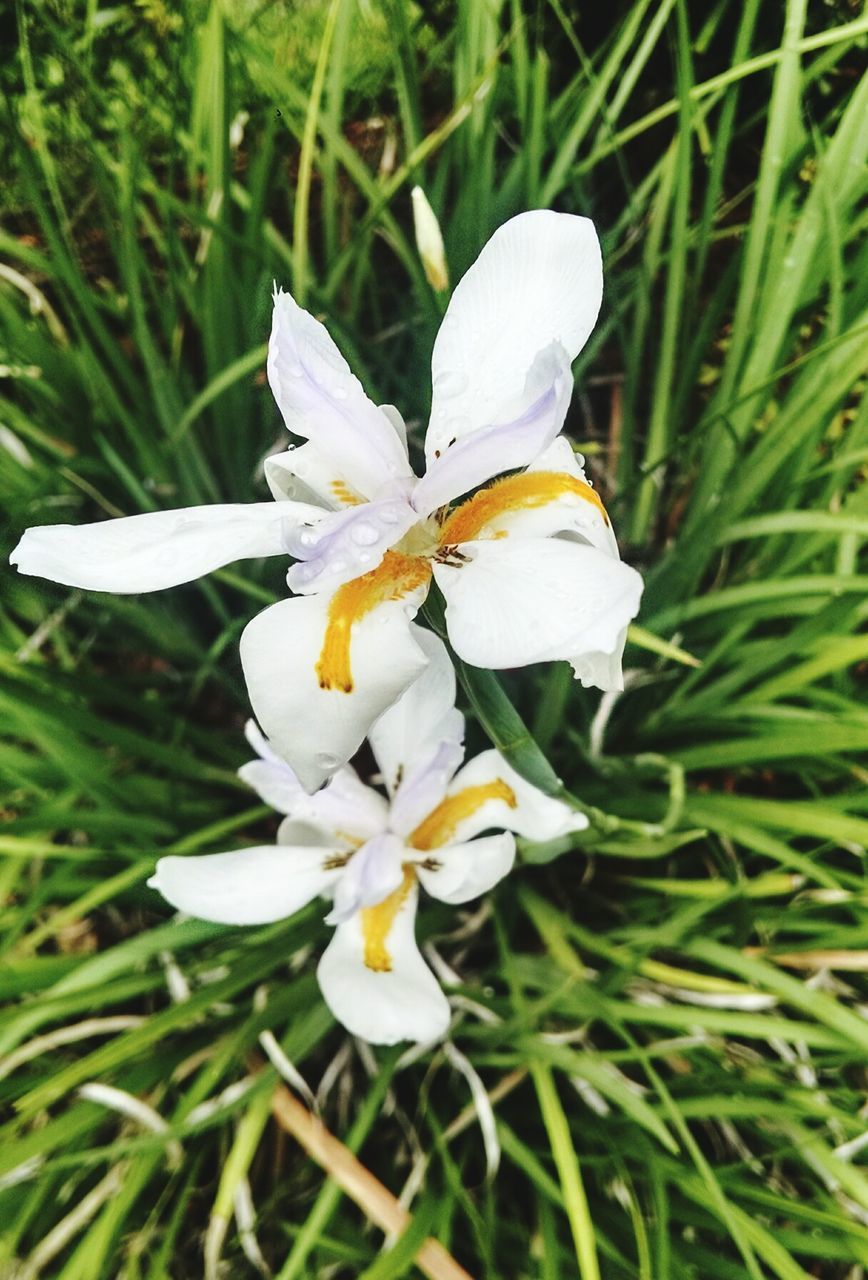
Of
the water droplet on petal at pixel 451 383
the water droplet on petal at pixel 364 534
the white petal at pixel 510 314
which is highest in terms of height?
the white petal at pixel 510 314

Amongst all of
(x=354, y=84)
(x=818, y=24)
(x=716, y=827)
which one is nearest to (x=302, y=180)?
(x=354, y=84)

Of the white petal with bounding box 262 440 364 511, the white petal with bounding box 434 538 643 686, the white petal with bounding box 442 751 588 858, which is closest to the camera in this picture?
the white petal with bounding box 434 538 643 686

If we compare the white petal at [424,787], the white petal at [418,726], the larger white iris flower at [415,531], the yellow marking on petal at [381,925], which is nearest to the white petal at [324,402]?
the larger white iris flower at [415,531]

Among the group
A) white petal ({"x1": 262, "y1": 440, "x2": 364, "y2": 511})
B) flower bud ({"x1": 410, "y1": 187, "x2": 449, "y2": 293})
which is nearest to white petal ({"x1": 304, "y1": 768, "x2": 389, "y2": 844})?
white petal ({"x1": 262, "y1": 440, "x2": 364, "y2": 511})

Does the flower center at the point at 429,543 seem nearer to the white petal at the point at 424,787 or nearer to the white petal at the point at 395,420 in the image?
the white petal at the point at 395,420

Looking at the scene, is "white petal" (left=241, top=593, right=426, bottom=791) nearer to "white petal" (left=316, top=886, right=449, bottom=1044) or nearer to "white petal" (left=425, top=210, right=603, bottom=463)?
"white petal" (left=425, top=210, right=603, bottom=463)
